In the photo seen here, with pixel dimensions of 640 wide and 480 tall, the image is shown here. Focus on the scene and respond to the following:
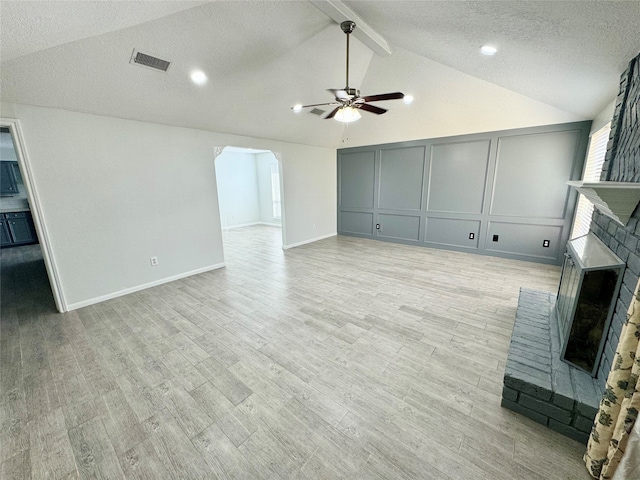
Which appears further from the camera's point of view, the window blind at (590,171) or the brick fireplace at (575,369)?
the window blind at (590,171)

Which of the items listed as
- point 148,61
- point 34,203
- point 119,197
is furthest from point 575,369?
point 34,203

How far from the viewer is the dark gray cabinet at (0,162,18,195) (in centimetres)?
641

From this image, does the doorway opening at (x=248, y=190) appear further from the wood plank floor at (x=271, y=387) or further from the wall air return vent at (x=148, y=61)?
the wall air return vent at (x=148, y=61)

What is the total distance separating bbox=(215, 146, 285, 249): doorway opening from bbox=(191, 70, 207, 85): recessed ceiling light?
5.09 meters

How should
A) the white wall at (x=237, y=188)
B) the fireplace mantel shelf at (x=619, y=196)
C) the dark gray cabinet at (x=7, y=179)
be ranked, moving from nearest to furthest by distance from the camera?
the fireplace mantel shelf at (x=619, y=196) < the dark gray cabinet at (x=7, y=179) < the white wall at (x=237, y=188)

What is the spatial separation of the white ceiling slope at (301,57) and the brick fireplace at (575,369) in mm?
481

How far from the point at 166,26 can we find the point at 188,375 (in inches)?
119

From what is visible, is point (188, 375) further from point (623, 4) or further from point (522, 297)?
point (623, 4)

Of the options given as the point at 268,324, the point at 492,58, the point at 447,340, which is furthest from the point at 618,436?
the point at 492,58

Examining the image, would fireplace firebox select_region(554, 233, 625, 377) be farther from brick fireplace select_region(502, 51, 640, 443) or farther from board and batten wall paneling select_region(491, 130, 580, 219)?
board and batten wall paneling select_region(491, 130, 580, 219)

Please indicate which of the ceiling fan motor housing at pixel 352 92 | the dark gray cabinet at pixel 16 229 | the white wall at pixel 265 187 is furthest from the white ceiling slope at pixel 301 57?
the dark gray cabinet at pixel 16 229

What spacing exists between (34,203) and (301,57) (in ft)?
11.5

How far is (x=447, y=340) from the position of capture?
2.44m

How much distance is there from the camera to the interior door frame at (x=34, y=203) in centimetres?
267
